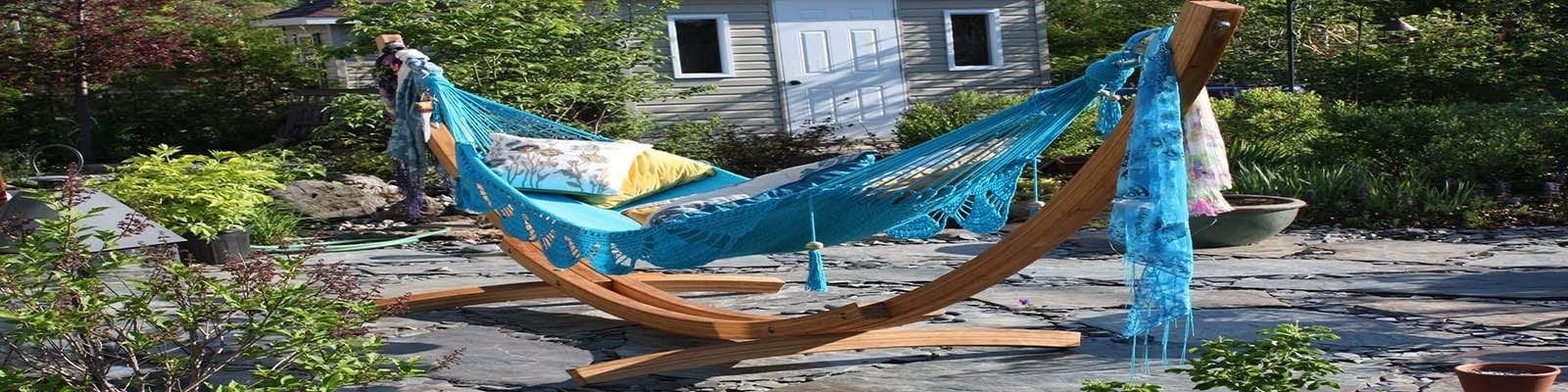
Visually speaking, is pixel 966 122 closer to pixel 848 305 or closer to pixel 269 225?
pixel 269 225

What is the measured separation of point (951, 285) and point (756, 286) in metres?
1.96

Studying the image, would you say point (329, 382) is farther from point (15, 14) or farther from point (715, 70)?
point (715, 70)

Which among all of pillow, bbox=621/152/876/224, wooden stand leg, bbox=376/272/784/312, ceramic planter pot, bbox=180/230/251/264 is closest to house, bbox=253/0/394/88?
ceramic planter pot, bbox=180/230/251/264

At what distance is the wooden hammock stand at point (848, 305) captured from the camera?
296cm

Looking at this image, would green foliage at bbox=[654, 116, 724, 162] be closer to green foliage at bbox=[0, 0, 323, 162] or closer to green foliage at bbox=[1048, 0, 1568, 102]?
green foliage at bbox=[0, 0, 323, 162]

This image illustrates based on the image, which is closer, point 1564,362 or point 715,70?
point 1564,362

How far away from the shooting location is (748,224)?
3713 mm

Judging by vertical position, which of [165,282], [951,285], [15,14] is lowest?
[951,285]

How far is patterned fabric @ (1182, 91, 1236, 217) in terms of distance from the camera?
129 inches

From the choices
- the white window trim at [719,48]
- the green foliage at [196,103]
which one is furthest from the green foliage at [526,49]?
the green foliage at [196,103]

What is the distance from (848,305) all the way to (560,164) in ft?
5.56

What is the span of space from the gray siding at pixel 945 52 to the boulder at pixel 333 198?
6128 mm

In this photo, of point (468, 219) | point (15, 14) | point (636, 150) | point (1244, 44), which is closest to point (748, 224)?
point (636, 150)

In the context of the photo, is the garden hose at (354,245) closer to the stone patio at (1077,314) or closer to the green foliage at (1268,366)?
the stone patio at (1077,314)
